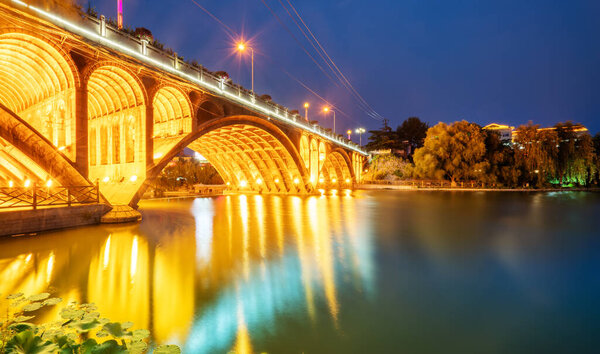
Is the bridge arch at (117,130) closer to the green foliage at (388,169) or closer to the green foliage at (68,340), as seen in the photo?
the green foliage at (68,340)

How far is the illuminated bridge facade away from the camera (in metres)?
12.7

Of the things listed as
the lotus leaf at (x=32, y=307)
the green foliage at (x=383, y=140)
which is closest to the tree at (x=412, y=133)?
the green foliage at (x=383, y=140)

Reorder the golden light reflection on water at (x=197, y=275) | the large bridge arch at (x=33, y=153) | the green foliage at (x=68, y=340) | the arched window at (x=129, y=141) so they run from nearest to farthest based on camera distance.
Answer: the green foliage at (x=68, y=340), the golden light reflection on water at (x=197, y=275), the large bridge arch at (x=33, y=153), the arched window at (x=129, y=141)

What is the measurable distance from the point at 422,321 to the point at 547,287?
3.93m

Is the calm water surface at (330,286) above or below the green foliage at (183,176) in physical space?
below

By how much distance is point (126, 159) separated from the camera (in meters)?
18.8

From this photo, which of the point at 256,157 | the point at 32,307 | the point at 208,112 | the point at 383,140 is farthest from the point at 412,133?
the point at 32,307

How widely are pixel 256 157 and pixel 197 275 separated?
32787 millimetres

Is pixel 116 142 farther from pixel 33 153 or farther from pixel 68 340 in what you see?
pixel 68 340

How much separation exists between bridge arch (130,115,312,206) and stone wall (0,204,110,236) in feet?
56.1

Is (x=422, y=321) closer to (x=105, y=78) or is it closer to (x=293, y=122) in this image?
(x=105, y=78)

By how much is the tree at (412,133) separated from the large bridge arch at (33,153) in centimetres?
8031

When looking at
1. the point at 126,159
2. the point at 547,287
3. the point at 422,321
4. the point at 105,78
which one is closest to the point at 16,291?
the point at 422,321

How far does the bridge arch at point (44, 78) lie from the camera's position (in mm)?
13172
